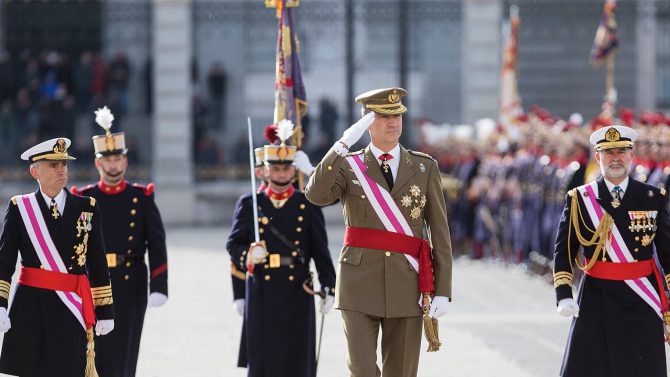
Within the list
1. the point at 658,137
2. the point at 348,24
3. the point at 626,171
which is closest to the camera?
the point at 626,171

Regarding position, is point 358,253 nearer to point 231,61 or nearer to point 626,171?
point 626,171

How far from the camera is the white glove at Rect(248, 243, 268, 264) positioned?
832 cm

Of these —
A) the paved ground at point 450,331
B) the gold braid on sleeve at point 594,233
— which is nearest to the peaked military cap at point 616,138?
the gold braid on sleeve at point 594,233

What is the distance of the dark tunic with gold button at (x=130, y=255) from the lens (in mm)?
8672

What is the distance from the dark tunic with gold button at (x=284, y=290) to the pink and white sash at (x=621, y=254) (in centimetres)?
158

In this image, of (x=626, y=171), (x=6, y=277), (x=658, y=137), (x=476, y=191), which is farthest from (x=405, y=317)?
(x=476, y=191)

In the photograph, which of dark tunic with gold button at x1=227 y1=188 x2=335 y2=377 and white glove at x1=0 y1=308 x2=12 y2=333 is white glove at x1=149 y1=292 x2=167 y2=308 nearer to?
dark tunic with gold button at x1=227 y1=188 x2=335 y2=377

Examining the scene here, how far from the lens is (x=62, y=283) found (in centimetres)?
739

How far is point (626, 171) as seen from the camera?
305 inches

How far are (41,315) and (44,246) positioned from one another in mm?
339

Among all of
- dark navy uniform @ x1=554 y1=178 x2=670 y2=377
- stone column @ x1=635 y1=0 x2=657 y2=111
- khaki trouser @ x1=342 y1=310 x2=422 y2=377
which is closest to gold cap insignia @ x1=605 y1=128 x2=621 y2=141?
dark navy uniform @ x1=554 y1=178 x2=670 y2=377

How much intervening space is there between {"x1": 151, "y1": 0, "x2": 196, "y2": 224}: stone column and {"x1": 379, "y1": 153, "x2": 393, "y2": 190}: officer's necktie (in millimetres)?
18293

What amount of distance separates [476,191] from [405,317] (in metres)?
12.2

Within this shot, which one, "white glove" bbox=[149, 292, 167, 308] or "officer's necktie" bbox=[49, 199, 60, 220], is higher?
"officer's necktie" bbox=[49, 199, 60, 220]
